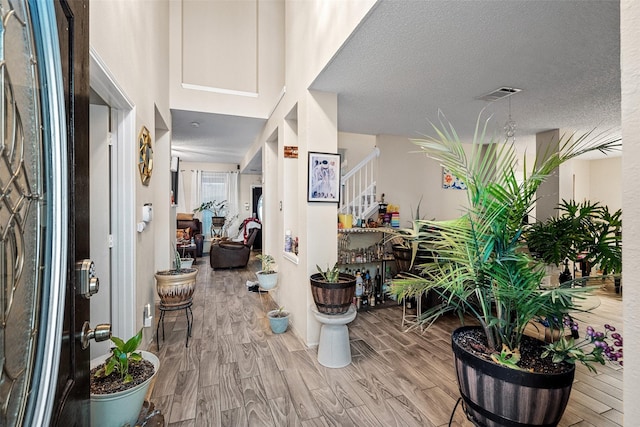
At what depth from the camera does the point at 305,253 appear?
2.79 meters

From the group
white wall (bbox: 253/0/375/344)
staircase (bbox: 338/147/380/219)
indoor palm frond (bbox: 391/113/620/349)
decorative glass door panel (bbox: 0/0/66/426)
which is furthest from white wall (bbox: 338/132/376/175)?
decorative glass door panel (bbox: 0/0/66/426)

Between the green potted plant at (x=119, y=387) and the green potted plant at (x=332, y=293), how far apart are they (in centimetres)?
129

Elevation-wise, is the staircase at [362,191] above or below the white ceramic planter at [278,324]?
above

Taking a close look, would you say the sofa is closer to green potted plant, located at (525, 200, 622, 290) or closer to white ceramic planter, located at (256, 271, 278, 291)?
white ceramic planter, located at (256, 271, 278, 291)

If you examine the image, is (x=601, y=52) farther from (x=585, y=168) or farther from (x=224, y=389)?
(x=585, y=168)

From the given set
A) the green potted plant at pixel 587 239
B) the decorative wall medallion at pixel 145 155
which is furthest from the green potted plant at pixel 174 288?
the green potted plant at pixel 587 239

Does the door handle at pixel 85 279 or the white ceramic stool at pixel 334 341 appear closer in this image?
the door handle at pixel 85 279

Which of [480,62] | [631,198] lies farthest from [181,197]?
[631,198]

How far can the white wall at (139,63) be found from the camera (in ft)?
5.29

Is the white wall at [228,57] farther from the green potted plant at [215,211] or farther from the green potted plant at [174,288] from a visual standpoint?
the green potted plant at [215,211]

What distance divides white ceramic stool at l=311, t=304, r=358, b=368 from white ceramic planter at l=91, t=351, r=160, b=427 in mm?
1418

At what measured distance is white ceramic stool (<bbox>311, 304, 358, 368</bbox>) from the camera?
2.44 metres

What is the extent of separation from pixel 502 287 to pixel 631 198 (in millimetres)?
688

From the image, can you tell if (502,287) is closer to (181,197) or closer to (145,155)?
(145,155)
